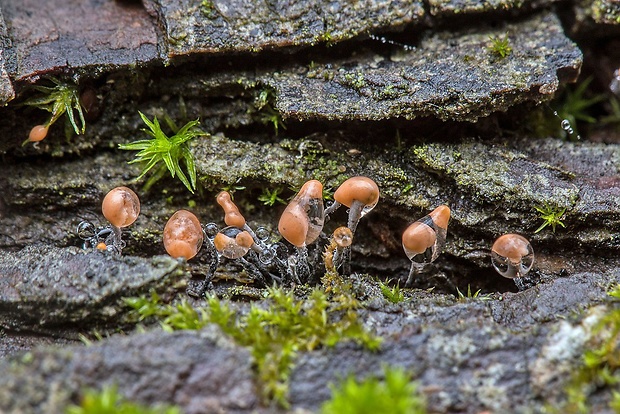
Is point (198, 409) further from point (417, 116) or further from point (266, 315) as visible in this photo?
point (417, 116)

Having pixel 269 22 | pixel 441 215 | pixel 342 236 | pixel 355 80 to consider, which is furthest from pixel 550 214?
pixel 269 22

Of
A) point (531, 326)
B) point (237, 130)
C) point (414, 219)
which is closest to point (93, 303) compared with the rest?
point (237, 130)

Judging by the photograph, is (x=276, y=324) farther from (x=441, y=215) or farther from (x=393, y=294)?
(x=441, y=215)

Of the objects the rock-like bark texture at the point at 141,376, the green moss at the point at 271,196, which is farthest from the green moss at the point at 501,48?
the rock-like bark texture at the point at 141,376

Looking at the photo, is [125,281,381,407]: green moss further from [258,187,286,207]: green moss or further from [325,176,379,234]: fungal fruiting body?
[258,187,286,207]: green moss

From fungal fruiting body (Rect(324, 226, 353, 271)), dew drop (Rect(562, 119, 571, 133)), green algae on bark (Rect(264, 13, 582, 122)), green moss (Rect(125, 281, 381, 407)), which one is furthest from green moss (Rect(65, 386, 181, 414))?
dew drop (Rect(562, 119, 571, 133))

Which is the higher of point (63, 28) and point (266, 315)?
point (63, 28)
